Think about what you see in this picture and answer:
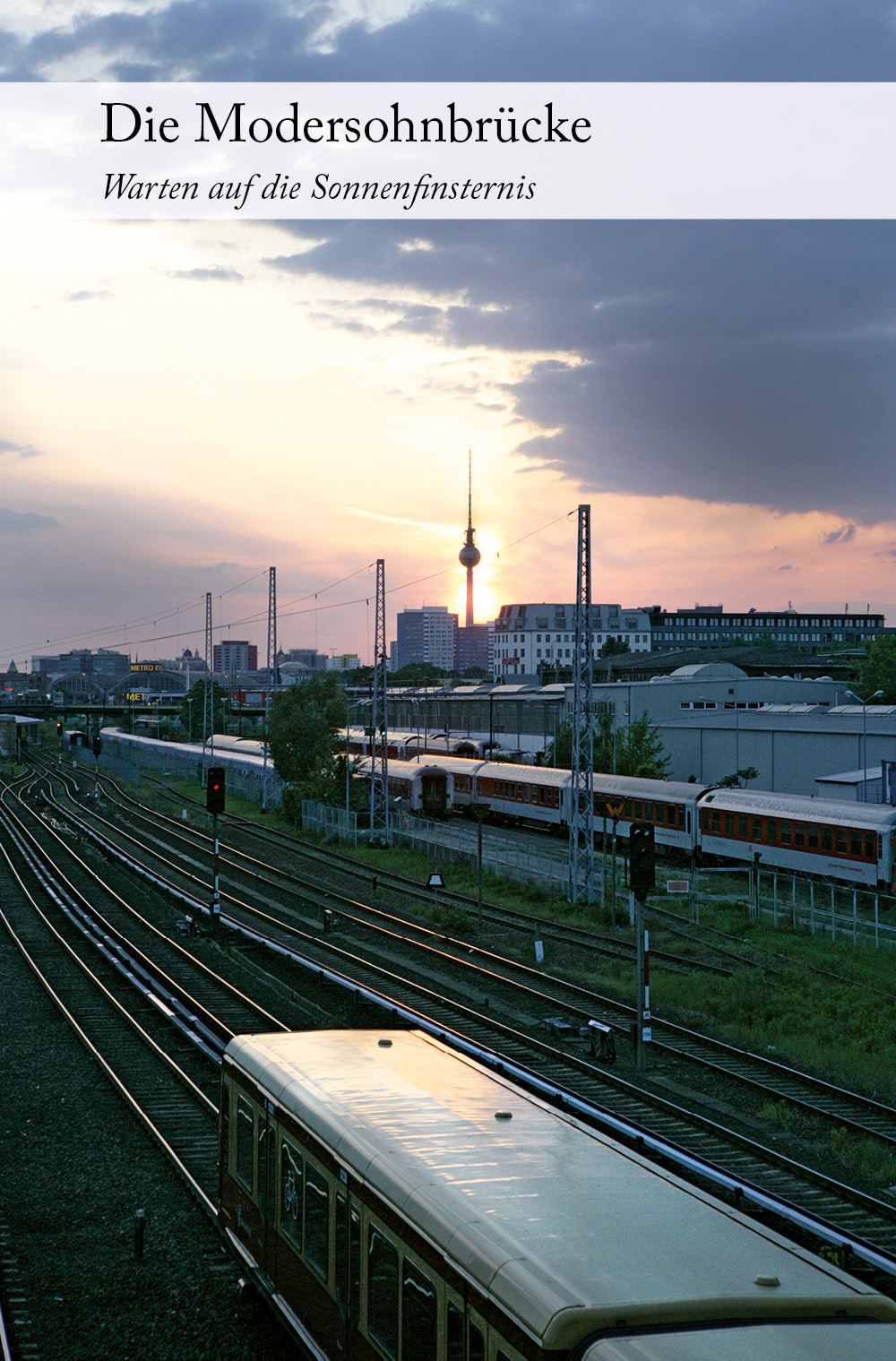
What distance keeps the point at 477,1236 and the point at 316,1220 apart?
2561mm

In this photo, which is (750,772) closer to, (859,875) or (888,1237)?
(859,875)

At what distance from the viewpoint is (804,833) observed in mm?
35500

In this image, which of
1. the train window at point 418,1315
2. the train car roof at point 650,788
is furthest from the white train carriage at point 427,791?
the train window at point 418,1315

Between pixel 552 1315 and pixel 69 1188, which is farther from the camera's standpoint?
pixel 69 1188

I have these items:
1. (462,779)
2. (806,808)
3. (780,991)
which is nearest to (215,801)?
(780,991)

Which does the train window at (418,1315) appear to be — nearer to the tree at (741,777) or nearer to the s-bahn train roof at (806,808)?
the s-bahn train roof at (806,808)

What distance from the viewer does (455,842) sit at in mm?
44031

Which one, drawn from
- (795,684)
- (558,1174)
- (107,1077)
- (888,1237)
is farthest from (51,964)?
(795,684)

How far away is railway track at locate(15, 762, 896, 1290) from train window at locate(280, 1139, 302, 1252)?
4.31 m

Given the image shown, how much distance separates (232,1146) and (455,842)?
112ft

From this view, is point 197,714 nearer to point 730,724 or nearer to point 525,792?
point 730,724

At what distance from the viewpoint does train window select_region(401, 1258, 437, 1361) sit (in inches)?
247

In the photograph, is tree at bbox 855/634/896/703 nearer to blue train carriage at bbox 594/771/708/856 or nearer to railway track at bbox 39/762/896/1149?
blue train carriage at bbox 594/771/708/856

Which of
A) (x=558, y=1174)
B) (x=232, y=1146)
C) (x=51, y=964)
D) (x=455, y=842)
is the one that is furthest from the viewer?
(x=455, y=842)
